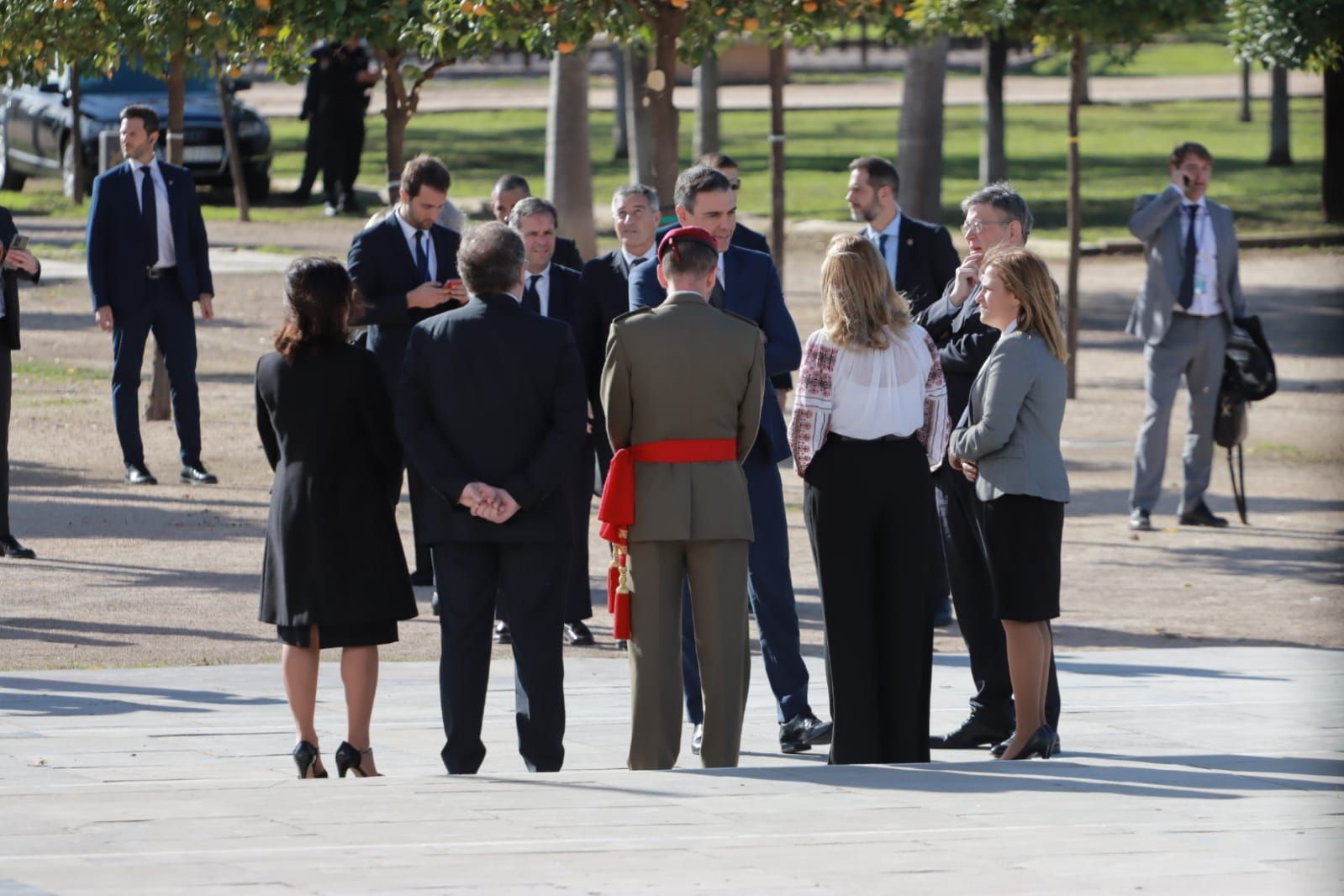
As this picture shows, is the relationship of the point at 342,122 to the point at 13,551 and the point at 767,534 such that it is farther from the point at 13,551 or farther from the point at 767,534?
the point at 767,534

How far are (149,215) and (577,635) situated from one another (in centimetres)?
471

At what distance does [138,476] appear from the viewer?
12.9 meters

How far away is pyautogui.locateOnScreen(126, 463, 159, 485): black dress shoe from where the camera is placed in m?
12.9

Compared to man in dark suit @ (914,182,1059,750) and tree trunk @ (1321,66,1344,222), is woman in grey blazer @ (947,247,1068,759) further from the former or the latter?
tree trunk @ (1321,66,1344,222)

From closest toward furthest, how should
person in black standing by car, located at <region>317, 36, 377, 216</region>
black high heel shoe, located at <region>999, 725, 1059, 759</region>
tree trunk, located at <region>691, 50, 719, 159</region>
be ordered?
black high heel shoe, located at <region>999, 725, 1059, 759</region> < tree trunk, located at <region>691, 50, 719, 159</region> < person in black standing by car, located at <region>317, 36, 377, 216</region>

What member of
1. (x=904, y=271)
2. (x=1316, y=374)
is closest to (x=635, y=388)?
(x=904, y=271)

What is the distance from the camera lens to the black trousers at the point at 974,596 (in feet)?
25.3

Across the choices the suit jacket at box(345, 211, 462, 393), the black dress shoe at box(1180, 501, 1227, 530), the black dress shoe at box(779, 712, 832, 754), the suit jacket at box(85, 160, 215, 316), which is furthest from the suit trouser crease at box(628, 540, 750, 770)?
the suit jacket at box(85, 160, 215, 316)

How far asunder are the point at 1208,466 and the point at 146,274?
6.06 m

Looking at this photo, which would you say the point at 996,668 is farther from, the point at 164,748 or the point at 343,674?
the point at 164,748

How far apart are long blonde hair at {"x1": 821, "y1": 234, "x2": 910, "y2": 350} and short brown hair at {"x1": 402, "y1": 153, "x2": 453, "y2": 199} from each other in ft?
8.44

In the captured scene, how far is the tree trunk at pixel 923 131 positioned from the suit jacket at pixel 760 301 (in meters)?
15.5

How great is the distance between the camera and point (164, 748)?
723 cm

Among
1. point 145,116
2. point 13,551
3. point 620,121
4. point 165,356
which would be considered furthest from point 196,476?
point 620,121
